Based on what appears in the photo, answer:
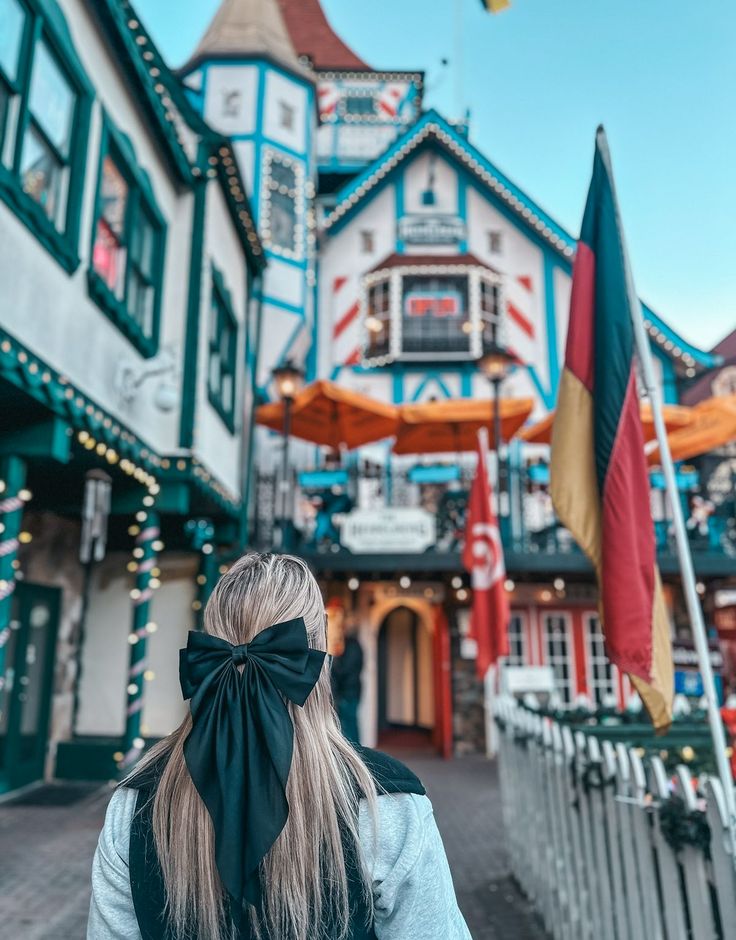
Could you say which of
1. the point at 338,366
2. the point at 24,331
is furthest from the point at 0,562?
the point at 338,366

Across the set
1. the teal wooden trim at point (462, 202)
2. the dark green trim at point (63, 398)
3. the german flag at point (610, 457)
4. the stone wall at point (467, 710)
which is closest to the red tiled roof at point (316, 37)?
the teal wooden trim at point (462, 202)

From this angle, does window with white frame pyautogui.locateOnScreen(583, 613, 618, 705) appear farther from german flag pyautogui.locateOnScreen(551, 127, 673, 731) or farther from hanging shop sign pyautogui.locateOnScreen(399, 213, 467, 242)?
german flag pyautogui.locateOnScreen(551, 127, 673, 731)

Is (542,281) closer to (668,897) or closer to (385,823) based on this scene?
(668,897)

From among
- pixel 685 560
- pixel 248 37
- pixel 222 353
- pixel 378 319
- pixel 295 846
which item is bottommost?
pixel 295 846

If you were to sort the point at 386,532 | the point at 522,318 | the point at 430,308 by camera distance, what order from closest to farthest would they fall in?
the point at 386,532 < the point at 430,308 < the point at 522,318

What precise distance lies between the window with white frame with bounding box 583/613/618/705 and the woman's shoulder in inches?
464

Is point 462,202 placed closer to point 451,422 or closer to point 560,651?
point 451,422

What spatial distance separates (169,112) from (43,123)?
2.91m

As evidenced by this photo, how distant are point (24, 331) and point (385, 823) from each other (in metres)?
4.39

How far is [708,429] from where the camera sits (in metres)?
11.3

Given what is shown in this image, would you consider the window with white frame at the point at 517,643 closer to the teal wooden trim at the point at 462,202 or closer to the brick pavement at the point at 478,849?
the brick pavement at the point at 478,849

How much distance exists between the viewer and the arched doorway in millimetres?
15141

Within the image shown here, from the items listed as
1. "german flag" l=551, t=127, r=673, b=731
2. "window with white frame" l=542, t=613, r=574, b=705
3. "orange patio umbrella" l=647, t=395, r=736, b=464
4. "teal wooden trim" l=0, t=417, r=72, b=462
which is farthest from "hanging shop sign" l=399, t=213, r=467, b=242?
"german flag" l=551, t=127, r=673, b=731

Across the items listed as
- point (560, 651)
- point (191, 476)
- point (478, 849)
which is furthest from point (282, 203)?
point (478, 849)
